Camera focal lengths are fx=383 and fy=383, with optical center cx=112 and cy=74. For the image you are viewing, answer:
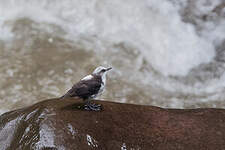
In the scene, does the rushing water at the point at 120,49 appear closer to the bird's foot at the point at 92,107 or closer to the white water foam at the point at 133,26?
the white water foam at the point at 133,26

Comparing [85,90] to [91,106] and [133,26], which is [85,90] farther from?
[133,26]

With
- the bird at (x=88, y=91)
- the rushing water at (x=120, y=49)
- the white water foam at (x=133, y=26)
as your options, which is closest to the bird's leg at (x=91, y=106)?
the bird at (x=88, y=91)

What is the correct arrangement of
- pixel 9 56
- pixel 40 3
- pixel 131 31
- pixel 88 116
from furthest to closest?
pixel 40 3
pixel 131 31
pixel 9 56
pixel 88 116

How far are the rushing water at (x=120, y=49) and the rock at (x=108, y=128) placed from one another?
9.50ft

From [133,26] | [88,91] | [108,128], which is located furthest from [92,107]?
[133,26]

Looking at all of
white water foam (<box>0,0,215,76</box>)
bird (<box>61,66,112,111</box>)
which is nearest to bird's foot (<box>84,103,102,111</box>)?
bird (<box>61,66,112,111</box>)

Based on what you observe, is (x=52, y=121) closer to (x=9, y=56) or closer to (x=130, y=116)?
(x=130, y=116)

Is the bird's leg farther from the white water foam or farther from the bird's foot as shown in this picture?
the white water foam

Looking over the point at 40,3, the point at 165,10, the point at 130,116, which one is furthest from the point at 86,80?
the point at 40,3

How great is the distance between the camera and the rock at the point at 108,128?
3.96 m

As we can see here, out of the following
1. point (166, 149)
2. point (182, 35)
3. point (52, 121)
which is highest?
point (182, 35)

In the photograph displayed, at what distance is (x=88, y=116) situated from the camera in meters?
4.32

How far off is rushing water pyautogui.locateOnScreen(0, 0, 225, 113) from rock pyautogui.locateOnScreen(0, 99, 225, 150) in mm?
2896

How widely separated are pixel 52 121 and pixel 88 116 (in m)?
0.45
